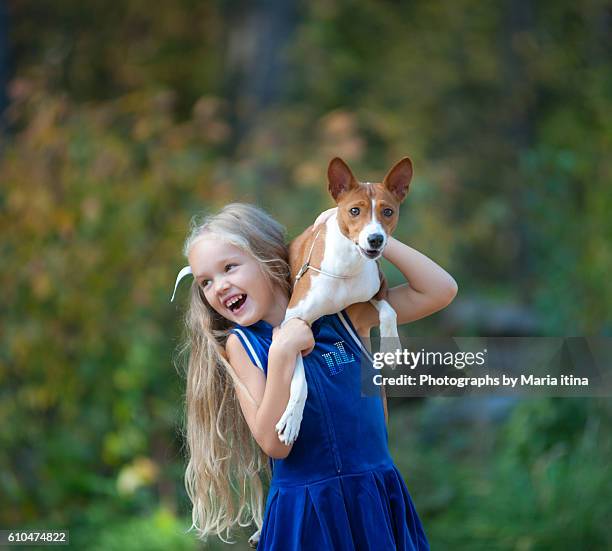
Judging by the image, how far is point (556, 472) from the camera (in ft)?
15.2

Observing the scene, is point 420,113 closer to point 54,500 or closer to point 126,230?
point 126,230

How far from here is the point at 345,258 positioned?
1.89m

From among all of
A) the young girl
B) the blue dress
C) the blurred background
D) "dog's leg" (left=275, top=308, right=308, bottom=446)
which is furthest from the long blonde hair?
the blurred background

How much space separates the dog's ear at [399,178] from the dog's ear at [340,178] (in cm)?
7

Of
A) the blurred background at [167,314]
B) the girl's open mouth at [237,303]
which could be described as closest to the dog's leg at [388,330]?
the girl's open mouth at [237,303]

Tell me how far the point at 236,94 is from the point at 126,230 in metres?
3.72

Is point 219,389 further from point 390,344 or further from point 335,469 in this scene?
point 390,344

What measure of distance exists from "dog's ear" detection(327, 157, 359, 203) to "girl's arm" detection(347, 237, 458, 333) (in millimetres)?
277

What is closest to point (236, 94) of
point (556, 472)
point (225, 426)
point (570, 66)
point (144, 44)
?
point (144, 44)

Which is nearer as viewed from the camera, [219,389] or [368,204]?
[368,204]

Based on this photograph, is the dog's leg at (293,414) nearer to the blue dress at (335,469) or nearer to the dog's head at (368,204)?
the blue dress at (335,469)

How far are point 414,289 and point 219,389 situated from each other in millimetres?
614

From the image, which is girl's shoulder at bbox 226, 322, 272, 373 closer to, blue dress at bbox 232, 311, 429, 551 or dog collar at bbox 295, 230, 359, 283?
Result: blue dress at bbox 232, 311, 429, 551

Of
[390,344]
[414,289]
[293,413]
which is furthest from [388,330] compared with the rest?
[293,413]
